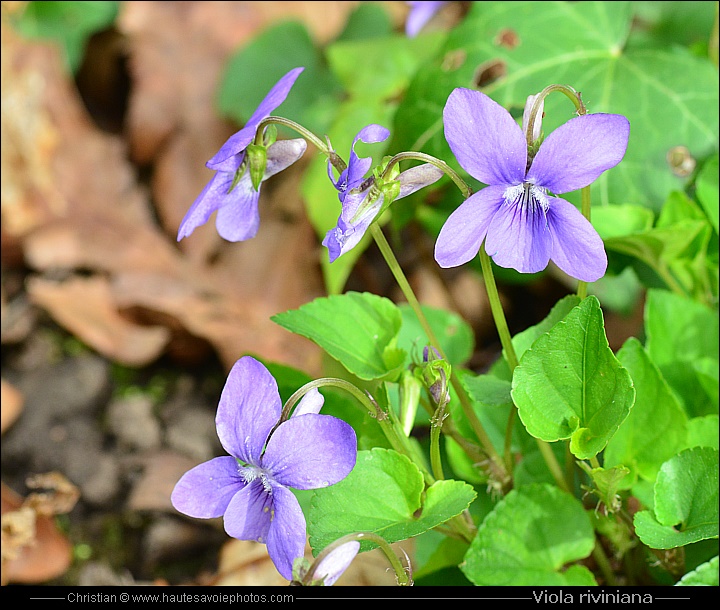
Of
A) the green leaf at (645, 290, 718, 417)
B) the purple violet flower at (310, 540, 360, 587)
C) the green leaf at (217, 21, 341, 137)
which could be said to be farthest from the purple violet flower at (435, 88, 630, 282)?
the green leaf at (217, 21, 341, 137)

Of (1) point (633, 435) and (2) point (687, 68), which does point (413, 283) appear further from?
(1) point (633, 435)

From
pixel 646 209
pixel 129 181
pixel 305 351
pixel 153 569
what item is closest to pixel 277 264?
pixel 305 351

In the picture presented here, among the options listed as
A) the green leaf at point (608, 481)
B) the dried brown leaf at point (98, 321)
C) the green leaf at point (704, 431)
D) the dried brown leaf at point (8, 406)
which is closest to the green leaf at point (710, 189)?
the green leaf at point (704, 431)

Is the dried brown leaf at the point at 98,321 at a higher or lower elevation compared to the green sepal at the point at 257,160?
lower

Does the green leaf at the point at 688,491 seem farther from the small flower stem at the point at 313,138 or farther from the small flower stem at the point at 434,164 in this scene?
the small flower stem at the point at 313,138

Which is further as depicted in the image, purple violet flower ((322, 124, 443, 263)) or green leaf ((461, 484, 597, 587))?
green leaf ((461, 484, 597, 587))

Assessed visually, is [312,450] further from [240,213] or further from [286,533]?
[240,213]

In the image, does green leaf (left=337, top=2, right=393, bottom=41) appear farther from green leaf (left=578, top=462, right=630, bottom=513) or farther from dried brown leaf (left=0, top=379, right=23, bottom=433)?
green leaf (left=578, top=462, right=630, bottom=513)
